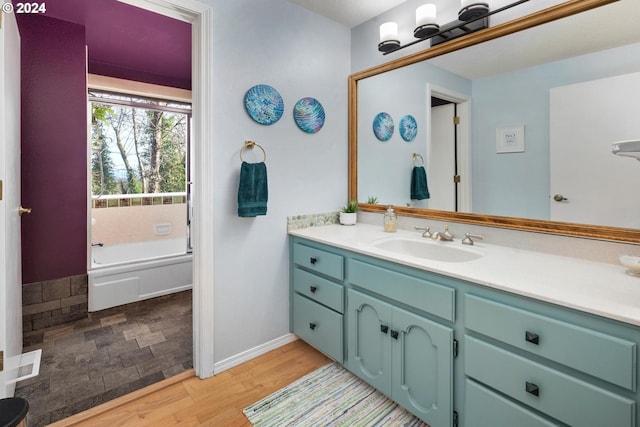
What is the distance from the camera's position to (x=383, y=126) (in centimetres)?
229

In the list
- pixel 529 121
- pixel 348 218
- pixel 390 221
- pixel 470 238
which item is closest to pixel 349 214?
pixel 348 218

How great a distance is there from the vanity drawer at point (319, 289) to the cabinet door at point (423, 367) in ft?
1.31

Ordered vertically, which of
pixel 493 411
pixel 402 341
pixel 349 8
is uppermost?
pixel 349 8

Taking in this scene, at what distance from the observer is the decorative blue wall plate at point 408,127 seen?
2101 millimetres

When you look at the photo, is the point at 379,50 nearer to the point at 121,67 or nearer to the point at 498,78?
the point at 498,78

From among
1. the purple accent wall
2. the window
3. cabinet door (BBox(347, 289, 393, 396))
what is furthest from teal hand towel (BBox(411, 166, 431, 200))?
the window

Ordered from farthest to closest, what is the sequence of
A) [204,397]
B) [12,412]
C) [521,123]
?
[204,397]
[521,123]
[12,412]

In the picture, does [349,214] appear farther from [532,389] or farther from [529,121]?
[532,389]

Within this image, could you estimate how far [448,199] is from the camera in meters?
1.92

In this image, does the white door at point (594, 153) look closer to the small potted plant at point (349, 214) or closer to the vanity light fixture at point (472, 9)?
the vanity light fixture at point (472, 9)

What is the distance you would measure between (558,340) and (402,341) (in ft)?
2.11

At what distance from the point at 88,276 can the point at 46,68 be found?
5.42ft

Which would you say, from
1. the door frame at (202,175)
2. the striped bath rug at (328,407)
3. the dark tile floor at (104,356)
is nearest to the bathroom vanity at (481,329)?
the striped bath rug at (328,407)

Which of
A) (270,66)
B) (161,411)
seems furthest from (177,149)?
(161,411)
